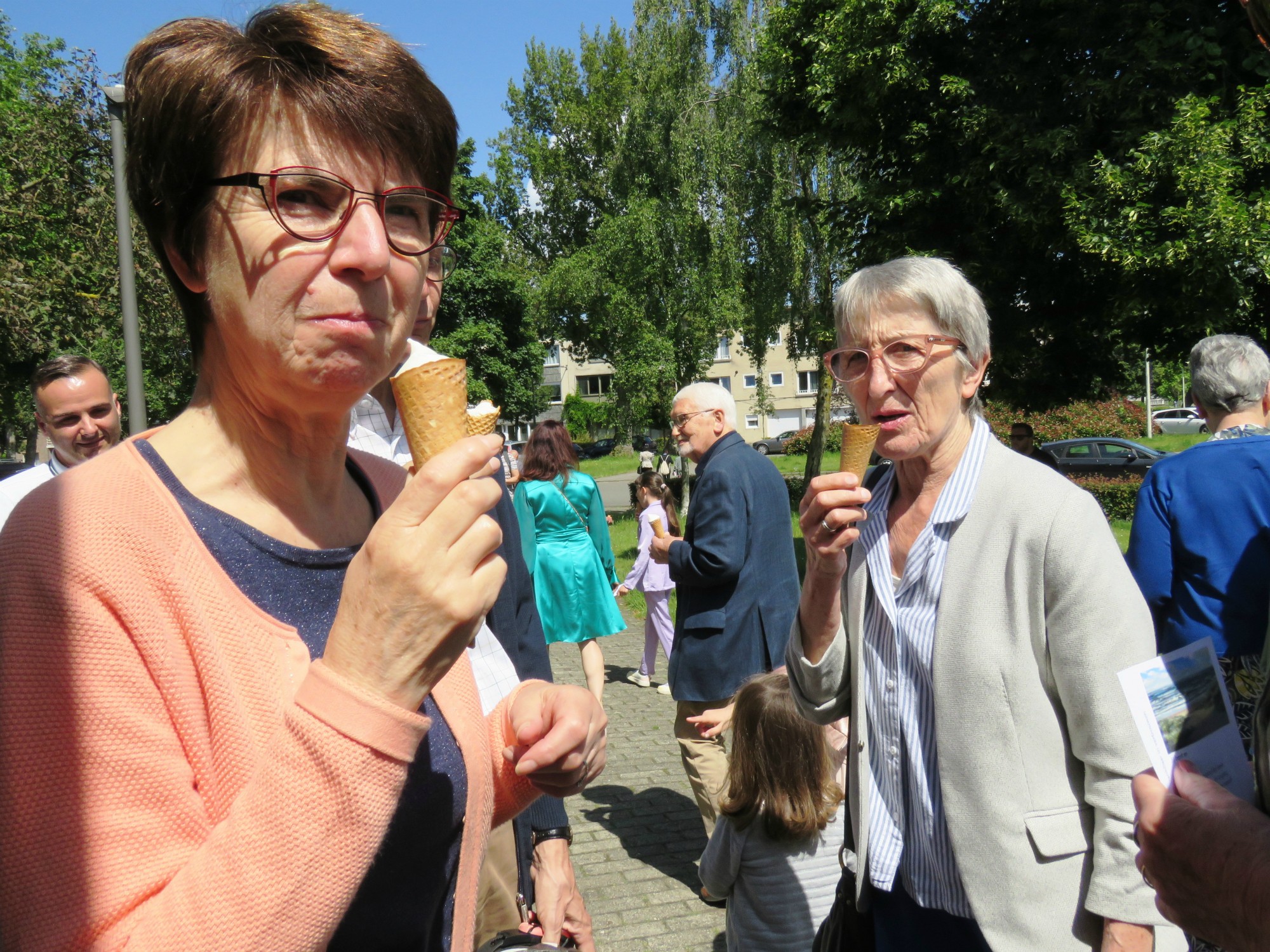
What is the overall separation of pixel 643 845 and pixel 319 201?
532cm

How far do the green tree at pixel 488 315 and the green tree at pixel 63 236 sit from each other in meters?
18.6

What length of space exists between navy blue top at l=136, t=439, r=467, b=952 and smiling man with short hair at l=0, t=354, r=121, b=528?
186 inches

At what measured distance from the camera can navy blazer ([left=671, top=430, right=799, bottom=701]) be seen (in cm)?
495

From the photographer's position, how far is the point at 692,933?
15.5 ft

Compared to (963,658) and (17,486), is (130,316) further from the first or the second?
(963,658)

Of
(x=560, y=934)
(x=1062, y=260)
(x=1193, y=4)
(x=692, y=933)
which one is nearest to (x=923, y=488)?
(x=560, y=934)

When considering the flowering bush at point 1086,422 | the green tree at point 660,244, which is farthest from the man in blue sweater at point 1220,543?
the flowering bush at point 1086,422

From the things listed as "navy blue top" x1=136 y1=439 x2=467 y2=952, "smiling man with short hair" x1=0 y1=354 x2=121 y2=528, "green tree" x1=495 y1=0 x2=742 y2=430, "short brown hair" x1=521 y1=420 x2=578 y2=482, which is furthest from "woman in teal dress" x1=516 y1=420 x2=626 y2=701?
"green tree" x1=495 y1=0 x2=742 y2=430

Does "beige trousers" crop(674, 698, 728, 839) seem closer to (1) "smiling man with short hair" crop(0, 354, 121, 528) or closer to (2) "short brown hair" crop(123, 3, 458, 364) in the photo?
(1) "smiling man with short hair" crop(0, 354, 121, 528)

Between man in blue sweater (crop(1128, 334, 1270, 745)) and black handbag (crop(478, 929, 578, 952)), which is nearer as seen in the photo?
black handbag (crop(478, 929, 578, 952))

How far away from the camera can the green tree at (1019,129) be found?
35.9ft

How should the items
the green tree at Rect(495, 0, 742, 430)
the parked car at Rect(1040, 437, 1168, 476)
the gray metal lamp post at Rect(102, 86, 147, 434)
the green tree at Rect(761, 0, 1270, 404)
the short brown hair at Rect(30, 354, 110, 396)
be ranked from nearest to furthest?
the short brown hair at Rect(30, 354, 110, 396) < the gray metal lamp post at Rect(102, 86, 147, 434) < the green tree at Rect(761, 0, 1270, 404) < the green tree at Rect(495, 0, 742, 430) < the parked car at Rect(1040, 437, 1168, 476)

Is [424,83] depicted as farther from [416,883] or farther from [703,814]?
[703,814]

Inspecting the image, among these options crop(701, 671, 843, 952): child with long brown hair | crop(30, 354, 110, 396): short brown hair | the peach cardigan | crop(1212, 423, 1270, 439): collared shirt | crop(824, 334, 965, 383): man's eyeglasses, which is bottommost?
crop(701, 671, 843, 952): child with long brown hair
